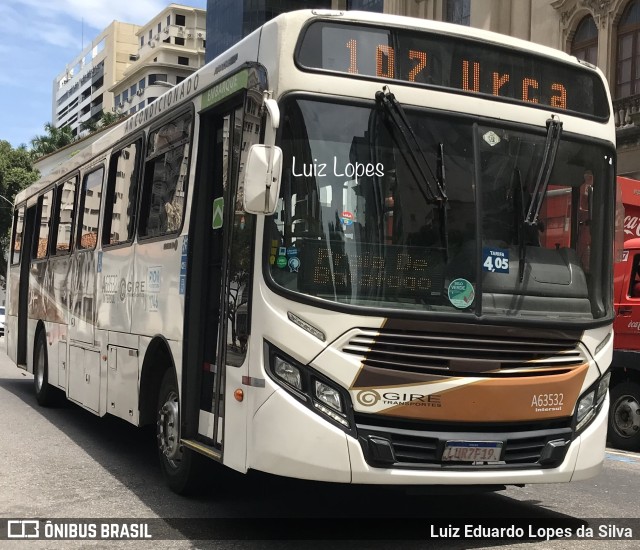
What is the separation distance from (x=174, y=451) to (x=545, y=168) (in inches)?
135

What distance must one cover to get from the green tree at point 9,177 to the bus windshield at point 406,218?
52306 mm

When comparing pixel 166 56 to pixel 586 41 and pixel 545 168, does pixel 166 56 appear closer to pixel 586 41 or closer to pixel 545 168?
pixel 586 41

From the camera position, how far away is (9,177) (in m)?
56.3

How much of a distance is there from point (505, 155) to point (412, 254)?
0.96m

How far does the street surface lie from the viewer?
5930 millimetres

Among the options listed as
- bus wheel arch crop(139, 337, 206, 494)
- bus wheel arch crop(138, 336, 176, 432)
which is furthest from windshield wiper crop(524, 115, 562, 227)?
bus wheel arch crop(138, 336, 176, 432)

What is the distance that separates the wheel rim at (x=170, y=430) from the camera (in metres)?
7.01

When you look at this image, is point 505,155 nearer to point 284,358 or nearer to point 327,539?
point 284,358

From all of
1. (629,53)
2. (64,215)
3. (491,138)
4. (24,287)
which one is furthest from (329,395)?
(629,53)

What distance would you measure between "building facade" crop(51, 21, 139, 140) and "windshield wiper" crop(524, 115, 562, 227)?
9760 cm

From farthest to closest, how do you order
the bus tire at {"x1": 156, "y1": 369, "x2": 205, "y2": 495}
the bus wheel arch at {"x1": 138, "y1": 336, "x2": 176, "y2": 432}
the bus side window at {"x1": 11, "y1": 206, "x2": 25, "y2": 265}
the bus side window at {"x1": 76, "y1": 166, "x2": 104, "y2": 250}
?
the bus side window at {"x1": 11, "y1": 206, "x2": 25, "y2": 265} < the bus side window at {"x1": 76, "y1": 166, "x2": 104, "y2": 250} < the bus wheel arch at {"x1": 138, "y1": 336, "x2": 176, "y2": 432} < the bus tire at {"x1": 156, "y1": 369, "x2": 205, "y2": 495}

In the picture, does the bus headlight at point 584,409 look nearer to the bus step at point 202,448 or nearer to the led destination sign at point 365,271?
the led destination sign at point 365,271

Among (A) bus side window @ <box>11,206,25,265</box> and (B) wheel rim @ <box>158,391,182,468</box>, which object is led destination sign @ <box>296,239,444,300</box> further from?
(A) bus side window @ <box>11,206,25,265</box>

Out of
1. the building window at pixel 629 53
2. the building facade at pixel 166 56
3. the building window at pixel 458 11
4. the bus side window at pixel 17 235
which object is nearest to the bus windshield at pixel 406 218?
the bus side window at pixel 17 235
